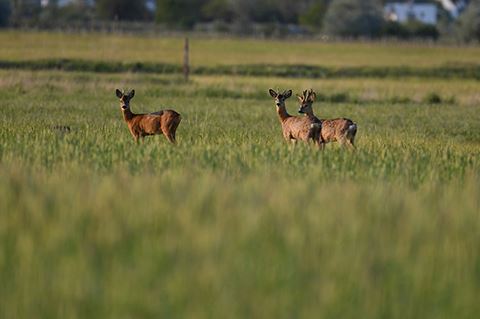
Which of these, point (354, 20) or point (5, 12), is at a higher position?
point (5, 12)

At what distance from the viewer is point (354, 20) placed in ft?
363

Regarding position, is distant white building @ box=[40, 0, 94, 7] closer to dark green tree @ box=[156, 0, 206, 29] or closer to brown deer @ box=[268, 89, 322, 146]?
dark green tree @ box=[156, 0, 206, 29]

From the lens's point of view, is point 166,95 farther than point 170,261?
Yes

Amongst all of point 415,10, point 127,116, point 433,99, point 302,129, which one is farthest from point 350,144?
point 415,10

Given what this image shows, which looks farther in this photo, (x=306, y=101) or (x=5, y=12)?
(x=5, y=12)

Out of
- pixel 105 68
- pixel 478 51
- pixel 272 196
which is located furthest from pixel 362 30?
pixel 272 196

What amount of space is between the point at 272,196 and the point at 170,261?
1.85m

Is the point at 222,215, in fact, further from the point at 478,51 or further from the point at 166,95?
the point at 478,51

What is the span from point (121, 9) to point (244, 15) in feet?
61.6

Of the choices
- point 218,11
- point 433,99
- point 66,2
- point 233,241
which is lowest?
point 218,11

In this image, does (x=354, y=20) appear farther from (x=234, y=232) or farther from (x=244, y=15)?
(x=234, y=232)

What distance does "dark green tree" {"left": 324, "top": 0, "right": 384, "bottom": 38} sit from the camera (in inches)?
4350

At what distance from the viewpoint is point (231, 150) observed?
14.1 m

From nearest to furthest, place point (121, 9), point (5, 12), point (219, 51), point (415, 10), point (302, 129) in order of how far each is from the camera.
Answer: point (302, 129) → point (219, 51) → point (5, 12) → point (121, 9) → point (415, 10)
